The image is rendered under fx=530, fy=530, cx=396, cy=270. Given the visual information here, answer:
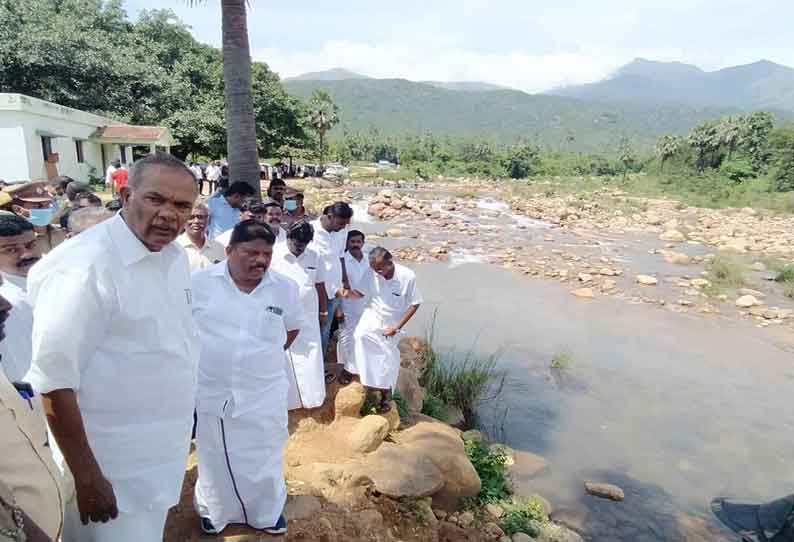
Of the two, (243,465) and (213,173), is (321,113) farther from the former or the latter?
(243,465)

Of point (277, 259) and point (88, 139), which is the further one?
point (88, 139)

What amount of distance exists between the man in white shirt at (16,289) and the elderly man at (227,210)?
8.62ft

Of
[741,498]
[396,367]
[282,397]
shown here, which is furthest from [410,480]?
[741,498]

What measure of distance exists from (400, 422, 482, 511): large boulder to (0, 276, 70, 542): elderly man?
2.86m

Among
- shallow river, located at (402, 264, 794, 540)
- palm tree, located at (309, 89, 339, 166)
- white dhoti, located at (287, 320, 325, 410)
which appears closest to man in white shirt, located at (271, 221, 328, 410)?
white dhoti, located at (287, 320, 325, 410)

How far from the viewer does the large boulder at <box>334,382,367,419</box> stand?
419cm

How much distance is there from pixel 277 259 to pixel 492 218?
22214 millimetres

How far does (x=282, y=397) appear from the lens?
253cm

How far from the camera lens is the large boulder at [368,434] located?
3861mm

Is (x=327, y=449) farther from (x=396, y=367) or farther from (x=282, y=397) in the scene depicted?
(x=282, y=397)

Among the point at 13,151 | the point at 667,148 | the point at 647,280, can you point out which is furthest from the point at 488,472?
the point at 667,148

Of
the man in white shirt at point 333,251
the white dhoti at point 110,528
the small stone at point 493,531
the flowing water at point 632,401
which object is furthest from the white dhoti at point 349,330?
the white dhoti at point 110,528

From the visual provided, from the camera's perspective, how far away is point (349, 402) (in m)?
4.21

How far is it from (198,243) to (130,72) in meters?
21.7
